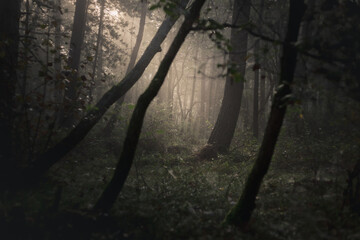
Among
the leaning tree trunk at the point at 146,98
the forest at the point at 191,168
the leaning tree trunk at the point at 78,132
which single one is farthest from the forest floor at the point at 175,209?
the leaning tree trunk at the point at 146,98

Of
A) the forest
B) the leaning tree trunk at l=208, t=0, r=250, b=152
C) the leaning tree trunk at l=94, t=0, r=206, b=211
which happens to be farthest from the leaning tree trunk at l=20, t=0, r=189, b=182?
the leaning tree trunk at l=208, t=0, r=250, b=152

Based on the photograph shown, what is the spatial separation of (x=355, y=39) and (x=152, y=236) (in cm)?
434

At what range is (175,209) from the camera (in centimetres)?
502

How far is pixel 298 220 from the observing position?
4.62 meters

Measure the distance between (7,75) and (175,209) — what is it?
4.37 meters

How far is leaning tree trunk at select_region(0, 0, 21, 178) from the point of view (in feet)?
17.9

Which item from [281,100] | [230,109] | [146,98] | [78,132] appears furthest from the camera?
[230,109]

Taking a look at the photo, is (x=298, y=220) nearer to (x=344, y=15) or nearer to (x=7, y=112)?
(x=344, y=15)

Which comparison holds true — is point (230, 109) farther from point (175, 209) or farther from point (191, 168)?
point (175, 209)

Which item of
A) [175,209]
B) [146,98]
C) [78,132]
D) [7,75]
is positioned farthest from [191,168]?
[7,75]

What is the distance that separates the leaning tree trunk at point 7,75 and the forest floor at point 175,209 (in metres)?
0.99

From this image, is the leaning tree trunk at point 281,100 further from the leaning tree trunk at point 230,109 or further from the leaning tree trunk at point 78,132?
the leaning tree trunk at point 230,109

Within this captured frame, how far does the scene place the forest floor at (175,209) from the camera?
4.20 metres

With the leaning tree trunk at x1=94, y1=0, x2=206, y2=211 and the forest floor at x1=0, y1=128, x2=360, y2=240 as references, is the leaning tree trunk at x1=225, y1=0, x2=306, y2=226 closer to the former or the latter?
the forest floor at x1=0, y1=128, x2=360, y2=240
